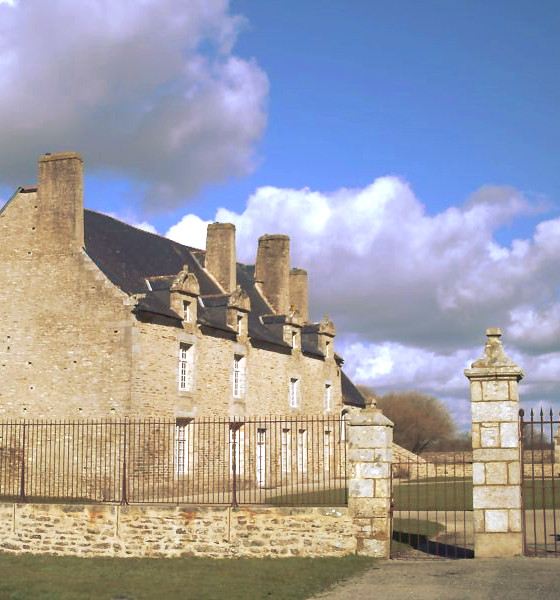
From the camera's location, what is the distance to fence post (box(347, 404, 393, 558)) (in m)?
13.3

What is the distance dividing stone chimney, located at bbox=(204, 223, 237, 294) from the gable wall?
794cm

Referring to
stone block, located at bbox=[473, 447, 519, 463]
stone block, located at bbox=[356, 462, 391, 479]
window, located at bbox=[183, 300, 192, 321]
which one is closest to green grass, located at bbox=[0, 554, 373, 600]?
stone block, located at bbox=[356, 462, 391, 479]

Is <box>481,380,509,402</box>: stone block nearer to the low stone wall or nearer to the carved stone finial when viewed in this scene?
the carved stone finial

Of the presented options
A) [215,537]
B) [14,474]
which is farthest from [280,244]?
[215,537]

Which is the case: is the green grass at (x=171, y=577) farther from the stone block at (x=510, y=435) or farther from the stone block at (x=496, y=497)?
the stone block at (x=510, y=435)

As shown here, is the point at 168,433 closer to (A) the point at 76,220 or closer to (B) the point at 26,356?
(B) the point at 26,356

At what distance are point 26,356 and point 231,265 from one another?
913cm

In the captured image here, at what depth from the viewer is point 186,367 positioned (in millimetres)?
26203

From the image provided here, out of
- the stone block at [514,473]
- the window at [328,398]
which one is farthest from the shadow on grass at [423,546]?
the window at [328,398]

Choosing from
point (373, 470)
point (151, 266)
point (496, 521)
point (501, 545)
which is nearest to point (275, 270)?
point (151, 266)

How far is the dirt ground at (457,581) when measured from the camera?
406 inches

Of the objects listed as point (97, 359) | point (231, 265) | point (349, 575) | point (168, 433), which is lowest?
point (349, 575)

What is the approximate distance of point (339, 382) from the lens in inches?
1496

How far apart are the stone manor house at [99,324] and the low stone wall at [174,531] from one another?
8223 mm
